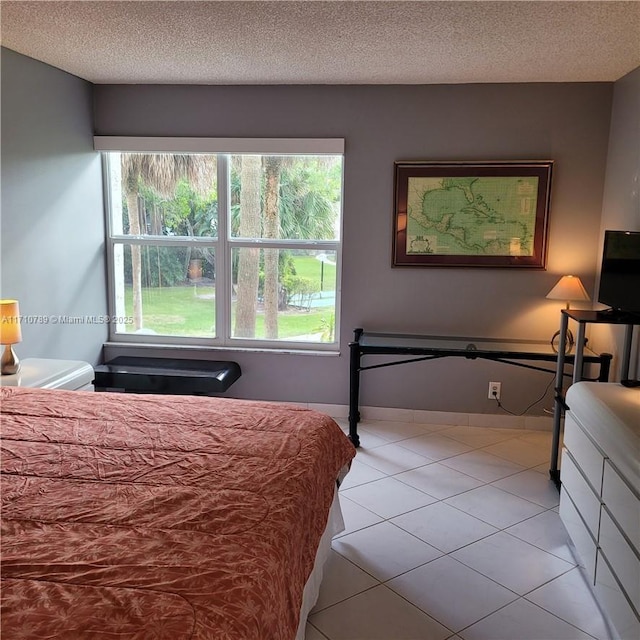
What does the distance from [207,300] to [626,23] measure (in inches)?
123

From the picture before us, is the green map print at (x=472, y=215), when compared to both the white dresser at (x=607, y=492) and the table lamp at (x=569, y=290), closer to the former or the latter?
the table lamp at (x=569, y=290)

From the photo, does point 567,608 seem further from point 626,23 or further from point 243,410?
point 626,23

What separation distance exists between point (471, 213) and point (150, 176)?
2.34 meters

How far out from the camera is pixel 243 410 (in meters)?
2.42

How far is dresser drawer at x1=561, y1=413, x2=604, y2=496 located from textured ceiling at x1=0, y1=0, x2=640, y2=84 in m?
1.78

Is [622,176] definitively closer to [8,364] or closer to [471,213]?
[471,213]

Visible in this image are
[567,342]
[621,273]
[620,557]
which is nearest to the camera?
[620,557]

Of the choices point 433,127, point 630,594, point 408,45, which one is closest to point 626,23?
point 408,45

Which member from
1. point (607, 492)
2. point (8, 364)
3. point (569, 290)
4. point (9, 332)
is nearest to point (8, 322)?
point (9, 332)

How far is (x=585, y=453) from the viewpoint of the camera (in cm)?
242

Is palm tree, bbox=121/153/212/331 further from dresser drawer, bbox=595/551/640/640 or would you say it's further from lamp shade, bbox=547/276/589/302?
dresser drawer, bbox=595/551/640/640

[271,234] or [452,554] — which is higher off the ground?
[271,234]

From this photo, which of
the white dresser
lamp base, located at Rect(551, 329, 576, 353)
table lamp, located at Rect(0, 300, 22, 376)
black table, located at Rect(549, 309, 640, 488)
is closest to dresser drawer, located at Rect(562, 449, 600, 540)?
the white dresser

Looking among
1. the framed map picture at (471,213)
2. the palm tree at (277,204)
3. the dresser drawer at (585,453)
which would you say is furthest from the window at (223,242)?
the dresser drawer at (585,453)
